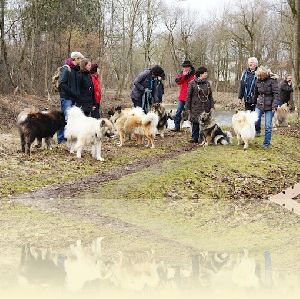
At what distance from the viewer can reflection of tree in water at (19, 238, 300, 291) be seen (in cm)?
479

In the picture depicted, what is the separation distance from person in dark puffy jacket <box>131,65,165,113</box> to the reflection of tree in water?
8916 millimetres

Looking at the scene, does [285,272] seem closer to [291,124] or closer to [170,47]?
[291,124]

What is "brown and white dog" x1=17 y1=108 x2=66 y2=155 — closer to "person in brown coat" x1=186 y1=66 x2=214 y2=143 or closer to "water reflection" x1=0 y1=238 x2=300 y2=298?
"person in brown coat" x1=186 y1=66 x2=214 y2=143

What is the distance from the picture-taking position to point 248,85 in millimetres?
14117

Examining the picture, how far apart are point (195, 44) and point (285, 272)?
5778cm

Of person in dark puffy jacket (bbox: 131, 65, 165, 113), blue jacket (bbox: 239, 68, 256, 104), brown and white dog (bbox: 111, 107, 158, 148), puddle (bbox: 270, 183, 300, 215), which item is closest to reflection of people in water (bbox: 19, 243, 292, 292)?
puddle (bbox: 270, 183, 300, 215)

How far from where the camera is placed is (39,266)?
5.20 m

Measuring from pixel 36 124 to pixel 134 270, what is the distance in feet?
21.0

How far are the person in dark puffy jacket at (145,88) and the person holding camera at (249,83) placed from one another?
221 centimetres

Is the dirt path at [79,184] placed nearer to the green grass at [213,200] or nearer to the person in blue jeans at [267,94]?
the green grass at [213,200]

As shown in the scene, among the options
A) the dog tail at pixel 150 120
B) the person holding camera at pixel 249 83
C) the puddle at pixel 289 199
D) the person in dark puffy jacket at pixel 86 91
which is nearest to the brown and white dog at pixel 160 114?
the dog tail at pixel 150 120

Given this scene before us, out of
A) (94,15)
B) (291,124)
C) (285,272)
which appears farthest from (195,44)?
(285,272)

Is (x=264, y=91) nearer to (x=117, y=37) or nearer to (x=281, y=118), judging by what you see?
(x=281, y=118)

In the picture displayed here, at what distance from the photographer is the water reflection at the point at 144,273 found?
4.71 meters
